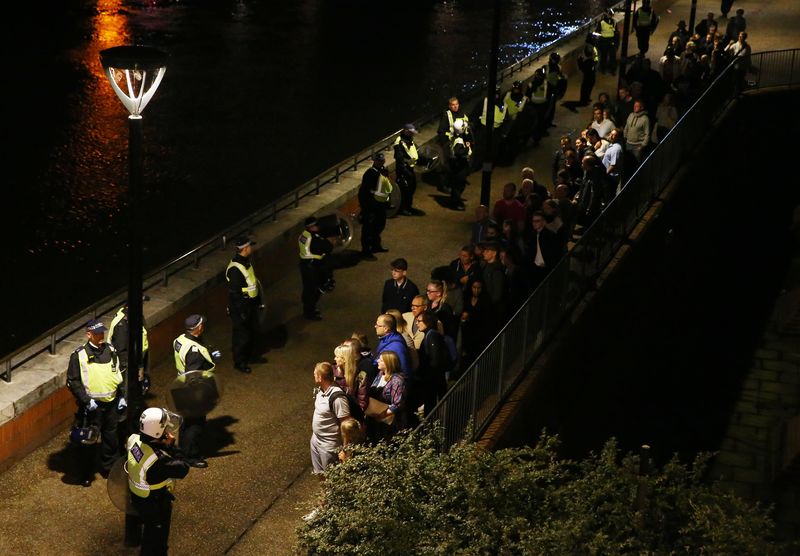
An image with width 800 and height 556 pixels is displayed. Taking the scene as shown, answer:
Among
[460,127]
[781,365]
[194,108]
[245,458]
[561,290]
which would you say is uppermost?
[460,127]

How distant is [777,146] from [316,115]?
9413 mm

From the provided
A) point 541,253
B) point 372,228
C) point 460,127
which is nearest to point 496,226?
point 541,253

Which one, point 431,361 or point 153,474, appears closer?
point 153,474

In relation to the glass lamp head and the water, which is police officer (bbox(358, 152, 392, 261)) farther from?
the glass lamp head

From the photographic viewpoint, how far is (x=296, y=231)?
50.6 ft

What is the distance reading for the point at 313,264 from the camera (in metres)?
13.7

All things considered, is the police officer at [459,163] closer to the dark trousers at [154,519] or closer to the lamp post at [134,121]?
the lamp post at [134,121]

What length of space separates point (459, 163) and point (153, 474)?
9502 millimetres

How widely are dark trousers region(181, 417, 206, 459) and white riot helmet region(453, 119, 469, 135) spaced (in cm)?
828

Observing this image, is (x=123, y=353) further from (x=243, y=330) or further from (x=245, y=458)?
(x=243, y=330)

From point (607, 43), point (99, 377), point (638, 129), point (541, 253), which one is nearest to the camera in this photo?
point (99, 377)

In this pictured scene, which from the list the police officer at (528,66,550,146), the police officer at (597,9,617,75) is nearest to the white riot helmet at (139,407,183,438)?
the police officer at (528,66,550,146)

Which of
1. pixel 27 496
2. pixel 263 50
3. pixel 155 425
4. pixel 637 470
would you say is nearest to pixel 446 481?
pixel 637 470

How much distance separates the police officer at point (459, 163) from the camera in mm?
17984
